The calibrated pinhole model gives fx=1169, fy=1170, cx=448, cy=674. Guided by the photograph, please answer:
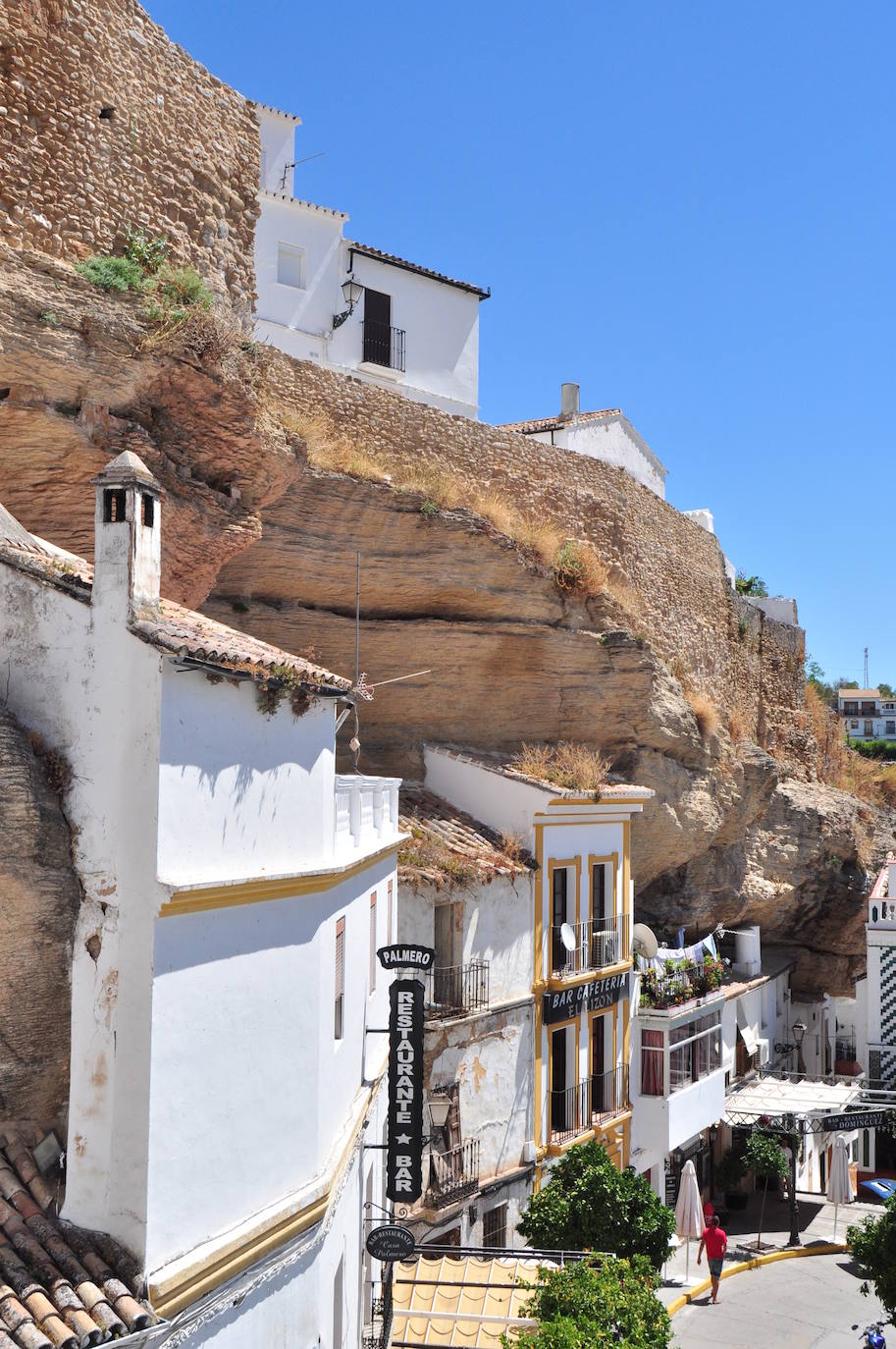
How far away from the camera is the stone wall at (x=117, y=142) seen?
1234cm

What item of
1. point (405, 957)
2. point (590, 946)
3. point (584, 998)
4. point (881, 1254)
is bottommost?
point (881, 1254)

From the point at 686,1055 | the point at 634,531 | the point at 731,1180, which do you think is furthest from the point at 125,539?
the point at 731,1180

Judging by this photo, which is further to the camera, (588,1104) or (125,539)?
(588,1104)

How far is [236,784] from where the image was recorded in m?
8.89

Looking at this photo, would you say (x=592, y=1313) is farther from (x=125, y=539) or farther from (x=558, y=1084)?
(x=558, y=1084)

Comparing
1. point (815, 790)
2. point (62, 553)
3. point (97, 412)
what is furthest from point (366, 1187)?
point (815, 790)

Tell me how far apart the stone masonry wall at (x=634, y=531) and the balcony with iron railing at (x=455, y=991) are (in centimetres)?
933

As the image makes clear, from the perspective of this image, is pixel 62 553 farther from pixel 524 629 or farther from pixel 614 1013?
pixel 614 1013

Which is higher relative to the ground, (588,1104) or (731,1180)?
(588,1104)

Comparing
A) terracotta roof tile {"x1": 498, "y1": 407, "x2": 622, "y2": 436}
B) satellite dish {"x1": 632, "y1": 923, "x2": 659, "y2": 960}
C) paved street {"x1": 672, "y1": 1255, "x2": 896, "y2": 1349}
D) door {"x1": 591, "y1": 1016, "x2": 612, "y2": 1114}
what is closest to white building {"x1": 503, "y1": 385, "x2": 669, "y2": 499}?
terracotta roof tile {"x1": 498, "y1": 407, "x2": 622, "y2": 436}

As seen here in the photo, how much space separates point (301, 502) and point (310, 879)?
9.74m

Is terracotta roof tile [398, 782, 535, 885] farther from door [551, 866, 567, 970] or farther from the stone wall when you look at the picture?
the stone wall

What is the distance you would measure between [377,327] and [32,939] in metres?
21.7

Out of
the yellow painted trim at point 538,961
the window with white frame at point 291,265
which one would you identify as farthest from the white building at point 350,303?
the yellow painted trim at point 538,961
